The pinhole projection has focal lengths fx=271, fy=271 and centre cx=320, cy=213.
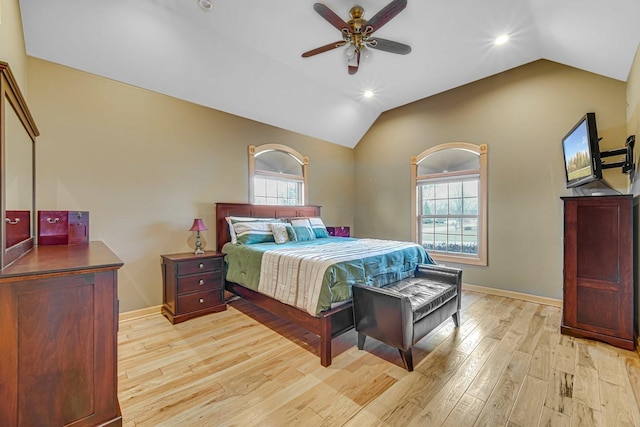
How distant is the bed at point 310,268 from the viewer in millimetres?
2281

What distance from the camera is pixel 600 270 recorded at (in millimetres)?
2578

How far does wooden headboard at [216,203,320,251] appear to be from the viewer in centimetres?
388

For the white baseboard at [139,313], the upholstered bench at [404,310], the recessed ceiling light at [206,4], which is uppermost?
the recessed ceiling light at [206,4]

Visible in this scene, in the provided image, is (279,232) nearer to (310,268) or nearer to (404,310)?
(310,268)

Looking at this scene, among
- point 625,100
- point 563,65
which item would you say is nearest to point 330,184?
point 563,65

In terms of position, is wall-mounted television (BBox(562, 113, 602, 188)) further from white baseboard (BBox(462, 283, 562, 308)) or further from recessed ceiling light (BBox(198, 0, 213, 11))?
recessed ceiling light (BBox(198, 0, 213, 11))

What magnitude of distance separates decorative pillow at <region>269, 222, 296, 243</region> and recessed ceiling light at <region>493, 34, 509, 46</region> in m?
3.52

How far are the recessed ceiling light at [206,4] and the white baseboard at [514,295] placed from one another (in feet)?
16.3

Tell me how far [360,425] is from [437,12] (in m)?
3.67

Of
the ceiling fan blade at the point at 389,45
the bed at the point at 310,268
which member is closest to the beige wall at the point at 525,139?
the bed at the point at 310,268

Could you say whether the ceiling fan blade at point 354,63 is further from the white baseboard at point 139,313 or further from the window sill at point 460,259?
the white baseboard at point 139,313

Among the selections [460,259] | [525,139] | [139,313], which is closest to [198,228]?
[139,313]

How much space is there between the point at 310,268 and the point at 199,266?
158 centimetres

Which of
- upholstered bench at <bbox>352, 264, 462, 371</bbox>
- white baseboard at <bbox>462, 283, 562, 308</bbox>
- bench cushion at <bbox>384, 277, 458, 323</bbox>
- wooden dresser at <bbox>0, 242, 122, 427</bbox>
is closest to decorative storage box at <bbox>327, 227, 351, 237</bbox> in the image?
white baseboard at <bbox>462, 283, 562, 308</bbox>
